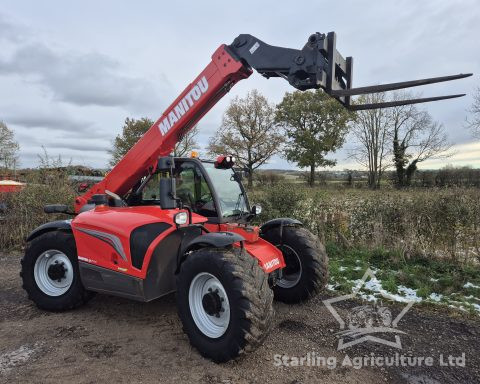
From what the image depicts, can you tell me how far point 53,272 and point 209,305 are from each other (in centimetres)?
256

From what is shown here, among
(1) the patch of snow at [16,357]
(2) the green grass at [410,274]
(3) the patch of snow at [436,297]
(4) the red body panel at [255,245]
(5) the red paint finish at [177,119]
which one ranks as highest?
(5) the red paint finish at [177,119]

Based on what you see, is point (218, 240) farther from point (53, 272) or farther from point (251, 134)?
A: point (251, 134)

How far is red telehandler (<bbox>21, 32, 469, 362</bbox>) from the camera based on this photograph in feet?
11.9

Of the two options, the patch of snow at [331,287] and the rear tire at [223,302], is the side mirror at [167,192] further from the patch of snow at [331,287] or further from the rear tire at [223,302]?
the patch of snow at [331,287]

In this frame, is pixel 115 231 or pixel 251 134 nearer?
pixel 115 231

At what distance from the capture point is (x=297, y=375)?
343 cm

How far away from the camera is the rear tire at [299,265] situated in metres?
4.90

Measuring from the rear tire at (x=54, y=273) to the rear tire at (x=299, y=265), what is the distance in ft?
8.62

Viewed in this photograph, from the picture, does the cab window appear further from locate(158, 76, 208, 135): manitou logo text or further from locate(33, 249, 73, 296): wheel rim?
locate(33, 249, 73, 296): wheel rim

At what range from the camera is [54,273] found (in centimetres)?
501

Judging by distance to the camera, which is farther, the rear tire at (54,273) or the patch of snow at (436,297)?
the patch of snow at (436,297)

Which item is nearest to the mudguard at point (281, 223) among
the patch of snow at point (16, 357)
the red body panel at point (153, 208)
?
the red body panel at point (153, 208)

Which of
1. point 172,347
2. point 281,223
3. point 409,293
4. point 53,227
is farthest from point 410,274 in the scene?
point 53,227

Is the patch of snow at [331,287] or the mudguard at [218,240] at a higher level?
the mudguard at [218,240]
